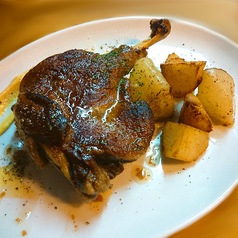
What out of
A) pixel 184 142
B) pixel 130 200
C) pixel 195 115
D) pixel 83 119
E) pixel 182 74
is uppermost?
pixel 83 119

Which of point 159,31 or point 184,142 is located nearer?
point 184,142

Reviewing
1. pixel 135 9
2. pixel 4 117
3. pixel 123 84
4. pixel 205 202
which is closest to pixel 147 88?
pixel 123 84

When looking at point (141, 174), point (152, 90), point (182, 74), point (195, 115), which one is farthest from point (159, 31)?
point (141, 174)

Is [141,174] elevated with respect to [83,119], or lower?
lower

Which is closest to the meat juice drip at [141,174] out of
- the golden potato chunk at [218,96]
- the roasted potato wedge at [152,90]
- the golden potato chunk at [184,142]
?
the golden potato chunk at [184,142]

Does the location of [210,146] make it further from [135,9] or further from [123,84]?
[135,9]

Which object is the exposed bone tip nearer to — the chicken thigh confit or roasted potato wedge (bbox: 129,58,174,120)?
roasted potato wedge (bbox: 129,58,174,120)

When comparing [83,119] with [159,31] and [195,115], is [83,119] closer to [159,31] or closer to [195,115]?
[195,115]
